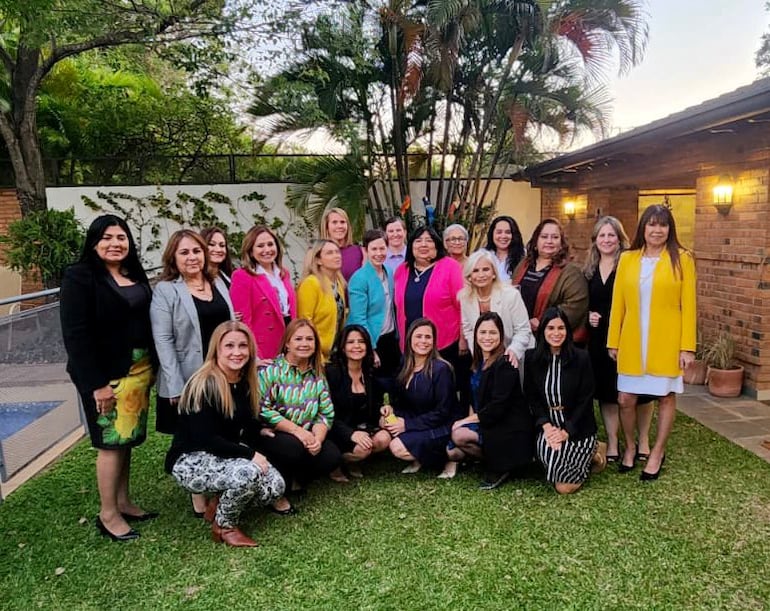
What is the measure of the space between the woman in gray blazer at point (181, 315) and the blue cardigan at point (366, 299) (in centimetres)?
91

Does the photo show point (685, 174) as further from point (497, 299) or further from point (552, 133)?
point (497, 299)

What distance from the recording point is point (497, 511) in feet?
10.3

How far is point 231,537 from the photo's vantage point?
9.38ft

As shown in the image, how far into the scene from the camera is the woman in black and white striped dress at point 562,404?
3279 mm

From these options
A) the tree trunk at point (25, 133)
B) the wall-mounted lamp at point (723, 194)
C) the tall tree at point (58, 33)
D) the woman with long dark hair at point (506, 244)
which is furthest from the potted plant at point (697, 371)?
the tree trunk at point (25, 133)

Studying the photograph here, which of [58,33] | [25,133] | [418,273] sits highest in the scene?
[58,33]

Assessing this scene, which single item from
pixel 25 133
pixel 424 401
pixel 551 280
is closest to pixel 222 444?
pixel 424 401

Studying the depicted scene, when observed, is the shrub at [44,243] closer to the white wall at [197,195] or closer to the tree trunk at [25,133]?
the tree trunk at [25,133]

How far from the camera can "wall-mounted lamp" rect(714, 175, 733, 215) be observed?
523 centimetres

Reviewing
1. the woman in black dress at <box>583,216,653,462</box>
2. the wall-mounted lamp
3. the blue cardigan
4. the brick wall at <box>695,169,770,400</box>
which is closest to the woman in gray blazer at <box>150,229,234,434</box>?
the blue cardigan

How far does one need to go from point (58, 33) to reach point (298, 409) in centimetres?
530

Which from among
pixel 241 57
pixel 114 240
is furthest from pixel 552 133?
pixel 114 240

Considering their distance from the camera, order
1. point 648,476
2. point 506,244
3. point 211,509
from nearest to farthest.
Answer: point 211,509 → point 648,476 → point 506,244

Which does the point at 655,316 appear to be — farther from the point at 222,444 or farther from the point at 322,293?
the point at 222,444
